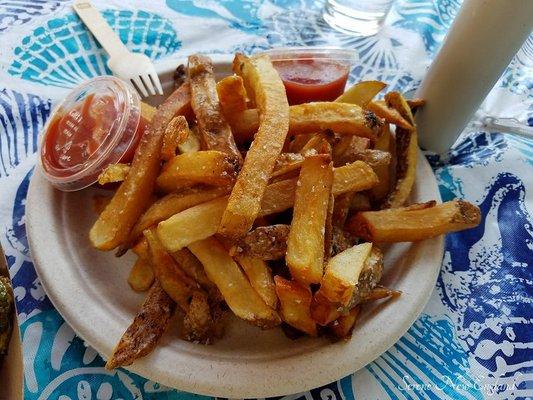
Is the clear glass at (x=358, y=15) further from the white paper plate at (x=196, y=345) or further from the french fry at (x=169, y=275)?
the french fry at (x=169, y=275)

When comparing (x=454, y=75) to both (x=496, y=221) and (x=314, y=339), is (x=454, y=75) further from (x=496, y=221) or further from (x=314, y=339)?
(x=314, y=339)

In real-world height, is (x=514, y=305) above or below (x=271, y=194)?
below

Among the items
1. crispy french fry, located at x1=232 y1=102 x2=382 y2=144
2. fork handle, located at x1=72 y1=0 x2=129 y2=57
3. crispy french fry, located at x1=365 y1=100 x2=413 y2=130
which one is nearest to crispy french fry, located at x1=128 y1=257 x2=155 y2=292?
crispy french fry, located at x1=232 y1=102 x2=382 y2=144

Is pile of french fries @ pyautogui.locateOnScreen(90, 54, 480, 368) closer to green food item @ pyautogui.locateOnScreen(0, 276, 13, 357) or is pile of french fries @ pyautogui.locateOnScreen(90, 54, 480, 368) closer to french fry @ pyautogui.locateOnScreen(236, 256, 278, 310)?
french fry @ pyautogui.locateOnScreen(236, 256, 278, 310)

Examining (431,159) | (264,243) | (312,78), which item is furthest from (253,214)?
(431,159)

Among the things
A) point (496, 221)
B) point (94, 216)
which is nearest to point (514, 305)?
point (496, 221)
